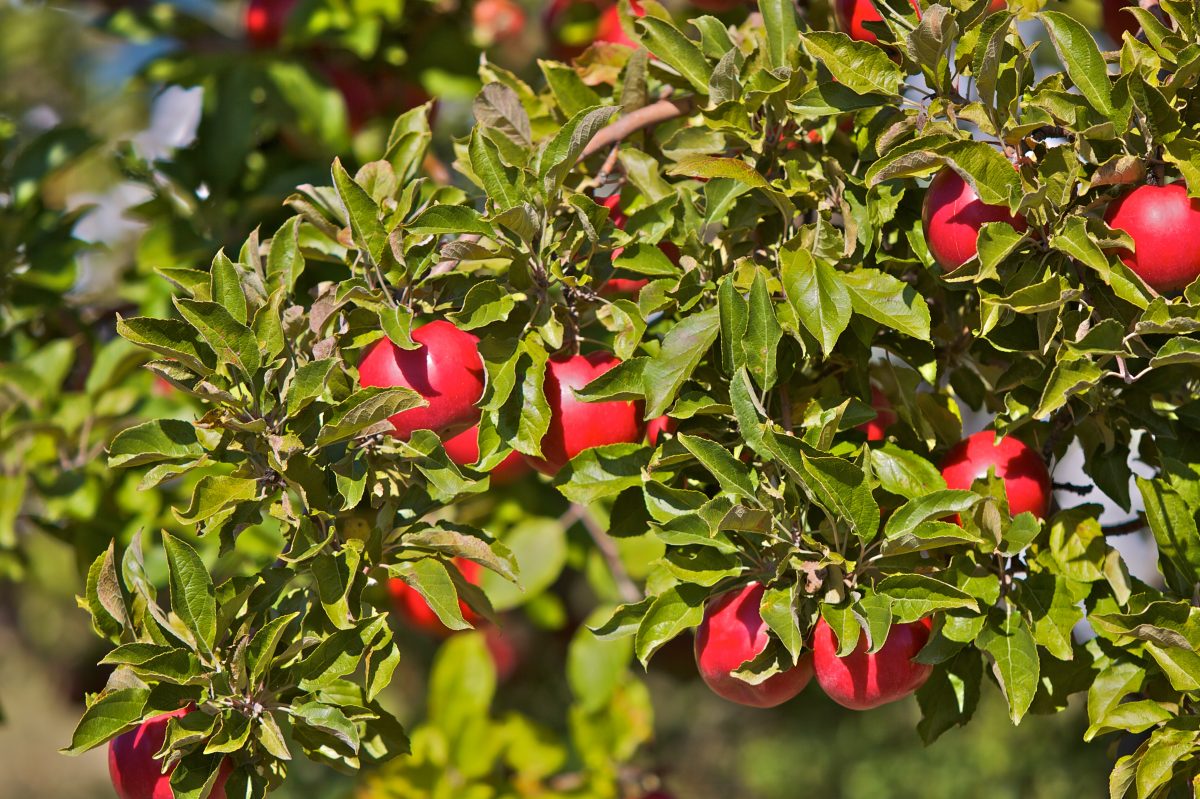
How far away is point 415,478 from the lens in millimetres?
975

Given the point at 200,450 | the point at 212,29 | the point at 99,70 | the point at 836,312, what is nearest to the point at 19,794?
the point at 99,70

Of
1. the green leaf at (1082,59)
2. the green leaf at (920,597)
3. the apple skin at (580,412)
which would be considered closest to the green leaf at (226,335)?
the apple skin at (580,412)

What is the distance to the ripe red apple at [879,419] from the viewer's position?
1.06 meters

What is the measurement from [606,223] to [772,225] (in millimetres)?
159

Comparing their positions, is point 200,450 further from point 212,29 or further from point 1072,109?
Result: point 212,29

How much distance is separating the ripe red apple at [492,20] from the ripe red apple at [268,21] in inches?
12.5

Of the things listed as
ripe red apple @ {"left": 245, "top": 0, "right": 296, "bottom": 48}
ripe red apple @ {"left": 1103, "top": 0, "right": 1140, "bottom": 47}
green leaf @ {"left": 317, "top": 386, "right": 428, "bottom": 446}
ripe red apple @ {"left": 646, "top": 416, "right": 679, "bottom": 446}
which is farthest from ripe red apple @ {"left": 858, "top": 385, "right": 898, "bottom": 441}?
ripe red apple @ {"left": 245, "top": 0, "right": 296, "bottom": 48}

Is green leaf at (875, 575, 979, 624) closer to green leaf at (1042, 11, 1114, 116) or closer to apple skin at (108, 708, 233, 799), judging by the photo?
green leaf at (1042, 11, 1114, 116)

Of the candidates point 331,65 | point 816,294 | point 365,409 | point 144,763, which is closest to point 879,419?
point 816,294

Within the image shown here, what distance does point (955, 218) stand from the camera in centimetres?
90

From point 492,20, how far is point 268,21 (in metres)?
0.39

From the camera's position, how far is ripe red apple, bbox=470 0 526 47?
204cm

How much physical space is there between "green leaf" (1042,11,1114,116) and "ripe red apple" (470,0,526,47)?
1256 mm

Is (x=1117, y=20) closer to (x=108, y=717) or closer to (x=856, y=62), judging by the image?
(x=856, y=62)
